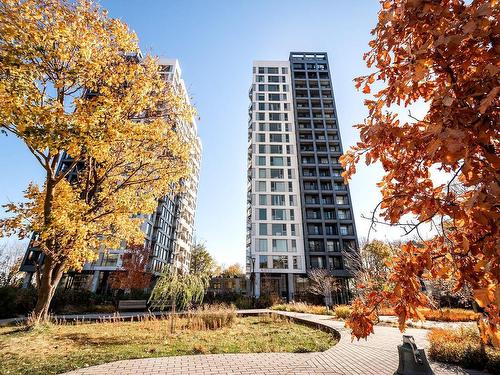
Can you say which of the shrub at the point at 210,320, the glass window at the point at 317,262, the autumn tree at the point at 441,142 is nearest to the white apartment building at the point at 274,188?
the glass window at the point at 317,262

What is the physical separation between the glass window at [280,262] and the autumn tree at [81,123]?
31045mm

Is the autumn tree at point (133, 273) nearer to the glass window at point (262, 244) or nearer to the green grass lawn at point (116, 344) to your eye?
the glass window at point (262, 244)

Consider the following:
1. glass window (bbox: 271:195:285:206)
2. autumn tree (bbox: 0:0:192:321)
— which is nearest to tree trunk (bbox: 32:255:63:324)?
autumn tree (bbox: 0:0:192:321)

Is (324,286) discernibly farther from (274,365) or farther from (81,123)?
(81,123)

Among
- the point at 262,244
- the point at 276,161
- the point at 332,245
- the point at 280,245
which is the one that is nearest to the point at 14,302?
the point at 262,244

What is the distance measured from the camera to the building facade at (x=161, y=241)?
36.4 meters

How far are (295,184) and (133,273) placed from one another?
95.5 feet

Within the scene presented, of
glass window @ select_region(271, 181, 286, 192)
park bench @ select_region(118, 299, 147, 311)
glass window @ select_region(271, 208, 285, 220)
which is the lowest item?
park bench @ select_region(118, 299, 147, 311)

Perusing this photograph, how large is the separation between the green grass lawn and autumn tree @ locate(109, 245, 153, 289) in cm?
2076

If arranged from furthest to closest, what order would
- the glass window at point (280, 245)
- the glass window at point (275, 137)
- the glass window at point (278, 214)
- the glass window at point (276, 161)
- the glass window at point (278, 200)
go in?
the glass window at point (275, 137) < the glass window at point (276, 161) < the glass window at point (278, 200) < the glass window at point (278, 214) < the glass window at point (280, 245)

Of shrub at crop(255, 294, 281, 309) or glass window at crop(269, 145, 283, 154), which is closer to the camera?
shrub at crop(255, 294, 281, 309)

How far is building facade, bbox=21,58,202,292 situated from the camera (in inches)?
1433

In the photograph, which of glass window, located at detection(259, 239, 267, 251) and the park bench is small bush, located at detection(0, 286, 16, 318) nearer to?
the park bench

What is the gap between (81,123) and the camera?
661 centimetres
